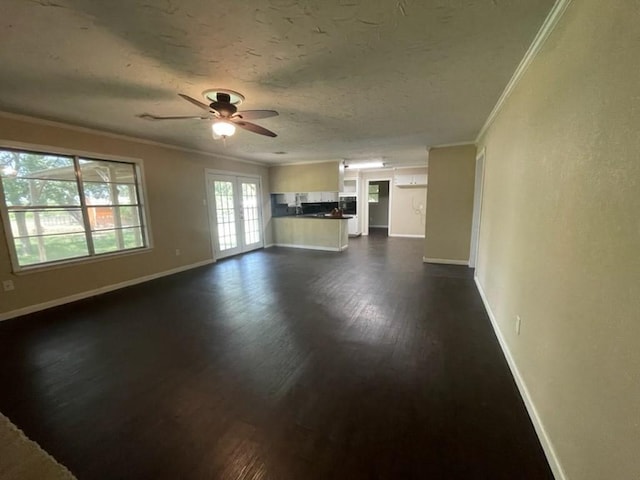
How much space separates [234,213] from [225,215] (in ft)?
0.93

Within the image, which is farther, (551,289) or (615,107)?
(551,289)

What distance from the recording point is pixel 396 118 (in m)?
3.27

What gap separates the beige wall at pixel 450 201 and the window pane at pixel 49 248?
5762 mm

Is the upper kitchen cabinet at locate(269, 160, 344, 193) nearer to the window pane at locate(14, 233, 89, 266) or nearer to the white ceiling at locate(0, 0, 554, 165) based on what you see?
the white ceiling at locate(0, 0, 554, 165)

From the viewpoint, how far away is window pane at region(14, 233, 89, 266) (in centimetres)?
323

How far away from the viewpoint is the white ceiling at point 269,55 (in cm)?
142

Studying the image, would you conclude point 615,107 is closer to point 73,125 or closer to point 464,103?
point 464,103

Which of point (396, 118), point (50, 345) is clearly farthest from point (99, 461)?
point (396, 118)

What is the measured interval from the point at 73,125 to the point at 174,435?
4.07 meters

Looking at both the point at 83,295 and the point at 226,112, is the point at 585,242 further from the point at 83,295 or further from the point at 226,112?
the point at 83,295

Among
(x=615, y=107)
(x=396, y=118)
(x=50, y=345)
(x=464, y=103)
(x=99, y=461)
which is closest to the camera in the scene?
(x=615, y=107)

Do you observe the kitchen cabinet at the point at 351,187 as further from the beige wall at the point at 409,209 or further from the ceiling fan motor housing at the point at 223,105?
the ceiling fan motor housing at the point at 223,105

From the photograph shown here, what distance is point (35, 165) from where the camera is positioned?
327 cm

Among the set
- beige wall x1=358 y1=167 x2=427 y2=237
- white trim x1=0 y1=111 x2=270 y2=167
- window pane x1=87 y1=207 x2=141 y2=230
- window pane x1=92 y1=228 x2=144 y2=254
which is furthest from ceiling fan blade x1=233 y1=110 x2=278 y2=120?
beige wall x1=358 y1=167 x2=427 y2=237
